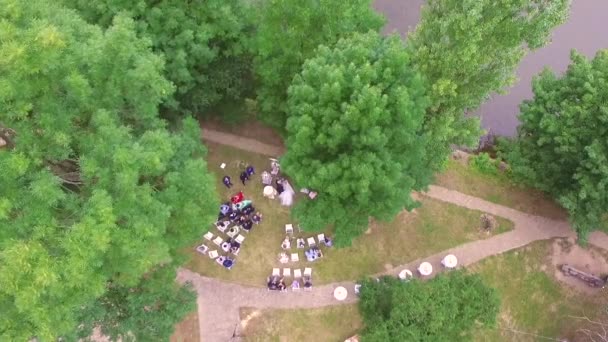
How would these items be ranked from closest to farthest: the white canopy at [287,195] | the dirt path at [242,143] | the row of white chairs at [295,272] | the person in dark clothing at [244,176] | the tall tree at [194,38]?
1. the tall tree at [194,38]
2. the row of white chairs at [295,272]
3. the white canopy at [287,195]
4. the person in dark clothing at [244,176]
5. the dirt path at [242,143]

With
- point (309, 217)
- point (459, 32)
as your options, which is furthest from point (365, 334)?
point (459, 32)

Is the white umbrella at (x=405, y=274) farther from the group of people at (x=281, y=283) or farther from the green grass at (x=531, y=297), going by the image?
the group of people at (x=281, y=283)

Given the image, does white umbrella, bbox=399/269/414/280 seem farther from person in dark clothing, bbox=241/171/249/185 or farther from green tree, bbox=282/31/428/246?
person in dark clothing, bbox=241/171/249/185

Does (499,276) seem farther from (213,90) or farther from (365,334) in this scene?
(213,90)

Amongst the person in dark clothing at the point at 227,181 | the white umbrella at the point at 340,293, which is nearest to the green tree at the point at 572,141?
the white umbrella at the point at 340,293

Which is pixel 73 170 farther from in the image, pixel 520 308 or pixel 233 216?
pixel 520 308
